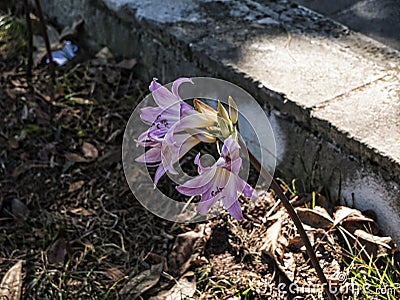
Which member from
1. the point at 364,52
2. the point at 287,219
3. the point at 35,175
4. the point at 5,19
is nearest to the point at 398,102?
the point at 364,52

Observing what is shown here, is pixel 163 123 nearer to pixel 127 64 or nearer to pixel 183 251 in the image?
pixel 183 251

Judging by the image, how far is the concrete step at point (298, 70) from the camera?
215 centimetres

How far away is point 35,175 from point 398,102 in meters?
1.39

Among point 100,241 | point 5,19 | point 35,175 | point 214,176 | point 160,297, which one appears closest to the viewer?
point 214,176

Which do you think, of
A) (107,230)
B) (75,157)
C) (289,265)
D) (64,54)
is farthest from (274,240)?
(64,54)

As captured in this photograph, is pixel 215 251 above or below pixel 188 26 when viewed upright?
Result: below

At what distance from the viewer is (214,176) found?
4.87 feet

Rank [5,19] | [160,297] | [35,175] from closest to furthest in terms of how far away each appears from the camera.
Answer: [160,297] < [35,175] < [5,19]

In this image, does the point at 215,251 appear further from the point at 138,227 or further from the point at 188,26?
the point at 188,26

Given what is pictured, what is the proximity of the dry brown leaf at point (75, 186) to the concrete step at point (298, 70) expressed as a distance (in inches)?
22.8

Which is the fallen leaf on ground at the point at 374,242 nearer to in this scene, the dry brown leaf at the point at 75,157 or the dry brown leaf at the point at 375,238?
the dry brown leaf at the point at 375,238

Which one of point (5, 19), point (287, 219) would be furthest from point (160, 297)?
point (5, 19)

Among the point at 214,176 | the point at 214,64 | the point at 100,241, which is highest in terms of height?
the point at 214,176

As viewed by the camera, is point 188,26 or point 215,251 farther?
point 188,26
